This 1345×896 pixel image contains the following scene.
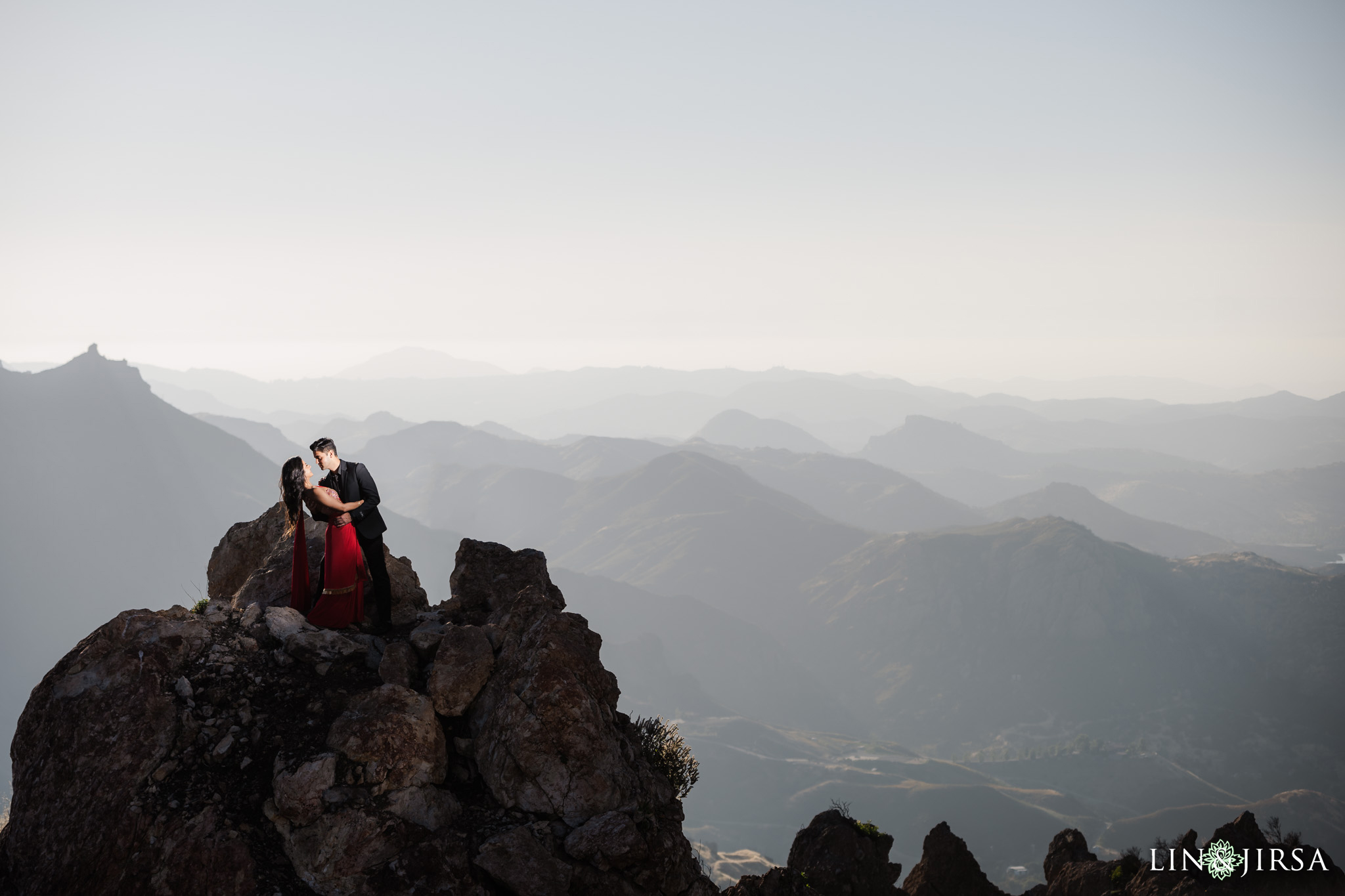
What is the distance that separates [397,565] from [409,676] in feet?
16.1

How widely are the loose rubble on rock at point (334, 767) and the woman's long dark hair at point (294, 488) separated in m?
1.74

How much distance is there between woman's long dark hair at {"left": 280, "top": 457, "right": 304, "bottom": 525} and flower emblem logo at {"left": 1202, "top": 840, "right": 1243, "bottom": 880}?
26.3m

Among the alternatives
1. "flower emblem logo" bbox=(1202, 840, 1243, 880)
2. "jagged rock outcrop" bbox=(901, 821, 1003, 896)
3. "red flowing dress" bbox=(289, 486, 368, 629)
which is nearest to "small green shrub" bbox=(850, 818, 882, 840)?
"jagged rock outcrop" bbox=(901, 821, 1003, 896)

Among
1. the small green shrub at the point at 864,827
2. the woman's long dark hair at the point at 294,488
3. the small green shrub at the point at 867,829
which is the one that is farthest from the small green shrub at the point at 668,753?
the small green shrub at the point at 867,829

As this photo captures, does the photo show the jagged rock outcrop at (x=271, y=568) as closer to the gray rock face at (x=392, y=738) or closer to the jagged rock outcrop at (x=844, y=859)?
the gray rock face at (x=392, y=738)

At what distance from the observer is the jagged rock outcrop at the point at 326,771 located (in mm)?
9406

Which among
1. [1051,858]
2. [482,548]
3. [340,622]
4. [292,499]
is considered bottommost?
[1051,858]

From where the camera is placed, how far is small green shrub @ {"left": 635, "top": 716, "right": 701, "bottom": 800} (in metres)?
13.4

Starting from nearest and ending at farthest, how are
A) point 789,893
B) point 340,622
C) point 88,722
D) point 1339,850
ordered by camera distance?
point 88,722, point 340,622, point 789,893, point 1339,850

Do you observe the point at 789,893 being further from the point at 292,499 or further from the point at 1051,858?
the point at 1051,858

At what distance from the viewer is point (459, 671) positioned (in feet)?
38.6

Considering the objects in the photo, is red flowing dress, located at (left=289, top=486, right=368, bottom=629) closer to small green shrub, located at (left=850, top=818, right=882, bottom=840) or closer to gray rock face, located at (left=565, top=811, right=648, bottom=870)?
gray rock face, located at (left=565, top=811, right=648, bottom=870)

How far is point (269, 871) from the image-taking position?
30.7ft

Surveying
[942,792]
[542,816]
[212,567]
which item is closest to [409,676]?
[542,816]
